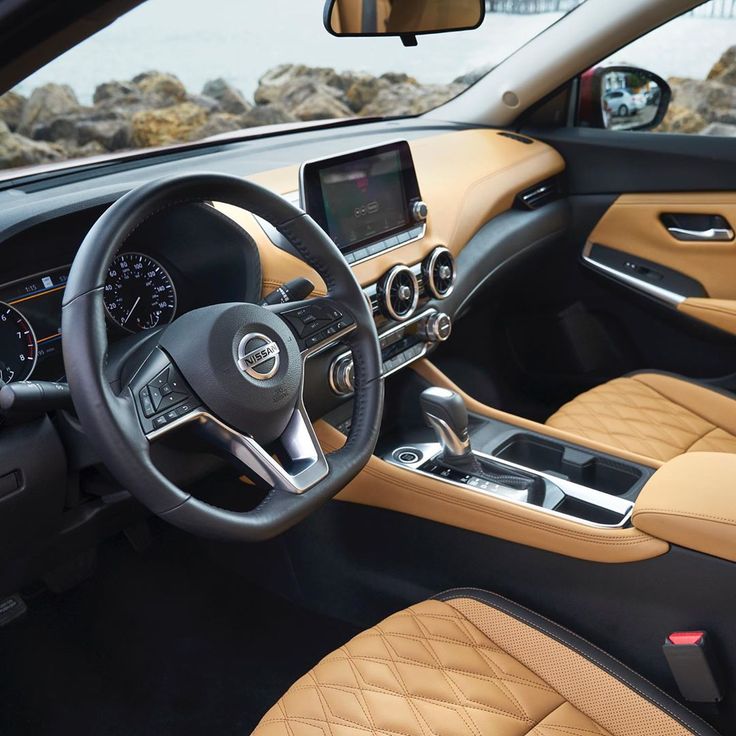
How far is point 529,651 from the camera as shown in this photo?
4.47 ft

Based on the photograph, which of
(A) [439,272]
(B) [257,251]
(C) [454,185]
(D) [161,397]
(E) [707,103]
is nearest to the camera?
(D) [161,397]

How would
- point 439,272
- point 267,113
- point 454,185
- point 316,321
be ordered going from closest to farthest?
point 316,321, point 439,272, point 454,185, point 267,113

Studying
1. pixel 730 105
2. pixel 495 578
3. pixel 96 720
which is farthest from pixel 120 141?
pixel 495 578

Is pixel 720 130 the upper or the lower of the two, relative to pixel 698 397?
upper

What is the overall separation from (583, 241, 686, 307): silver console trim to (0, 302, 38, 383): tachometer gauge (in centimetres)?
178

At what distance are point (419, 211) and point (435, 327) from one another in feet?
0.87

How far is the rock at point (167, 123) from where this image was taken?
4941 millimetres

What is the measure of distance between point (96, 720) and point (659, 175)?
6.58ft

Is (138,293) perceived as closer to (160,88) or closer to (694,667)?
(694,667)

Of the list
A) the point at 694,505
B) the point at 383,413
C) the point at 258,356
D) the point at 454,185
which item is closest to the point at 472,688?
the point at 694,505

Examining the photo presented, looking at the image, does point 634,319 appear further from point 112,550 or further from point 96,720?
point 96,720

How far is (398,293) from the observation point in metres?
1.93

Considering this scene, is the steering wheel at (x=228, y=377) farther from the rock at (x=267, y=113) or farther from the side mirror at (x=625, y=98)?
the rock at (x=267, y=113)

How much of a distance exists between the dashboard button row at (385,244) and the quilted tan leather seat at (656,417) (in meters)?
0.54
